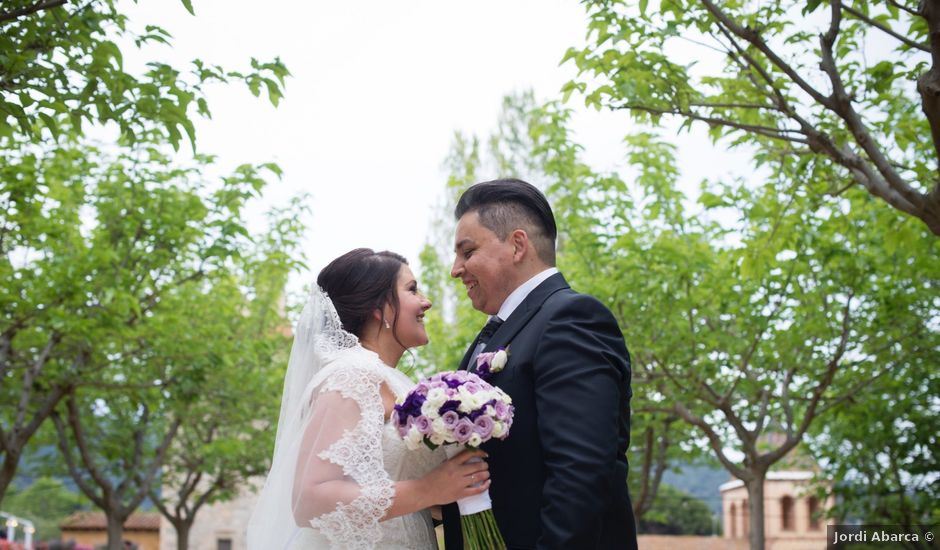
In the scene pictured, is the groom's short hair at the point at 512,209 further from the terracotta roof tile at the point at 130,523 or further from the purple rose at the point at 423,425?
the terracotta roof tile at the point at 130,523

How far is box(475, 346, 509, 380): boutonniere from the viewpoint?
3682 mm

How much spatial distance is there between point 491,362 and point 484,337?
43 centimetres

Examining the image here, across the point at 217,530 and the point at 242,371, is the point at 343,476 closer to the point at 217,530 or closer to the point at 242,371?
the point at 242,371

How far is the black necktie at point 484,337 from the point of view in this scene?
4.00m

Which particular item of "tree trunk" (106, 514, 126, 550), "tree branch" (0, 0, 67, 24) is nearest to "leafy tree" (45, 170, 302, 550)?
"tree trunk" (106, 514, 126, 550)

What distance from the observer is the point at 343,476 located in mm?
3924

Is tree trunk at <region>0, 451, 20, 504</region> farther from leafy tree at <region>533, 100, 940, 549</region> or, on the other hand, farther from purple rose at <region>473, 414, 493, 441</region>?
purple rose at <region>473, 414, 493, 441</region>

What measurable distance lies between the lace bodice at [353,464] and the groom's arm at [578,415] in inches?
31.4

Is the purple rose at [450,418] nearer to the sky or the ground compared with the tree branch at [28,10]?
nearer to the ground

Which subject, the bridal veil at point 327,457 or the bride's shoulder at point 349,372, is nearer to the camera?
the bridal veil at point 327,457

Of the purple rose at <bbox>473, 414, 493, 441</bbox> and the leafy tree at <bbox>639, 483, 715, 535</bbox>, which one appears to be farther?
the leafy tree at <bbox>639, 483, 715, 535</bbox>

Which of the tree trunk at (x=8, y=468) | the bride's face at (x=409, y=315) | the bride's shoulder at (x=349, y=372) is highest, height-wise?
the bride's face at (x=409, y=315)

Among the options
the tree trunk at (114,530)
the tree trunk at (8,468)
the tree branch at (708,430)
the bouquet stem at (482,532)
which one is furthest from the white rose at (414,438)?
the tree trunk at (114,530)

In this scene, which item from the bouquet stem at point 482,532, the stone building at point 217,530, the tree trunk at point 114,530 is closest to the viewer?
the bouquet stem at point 482,532
